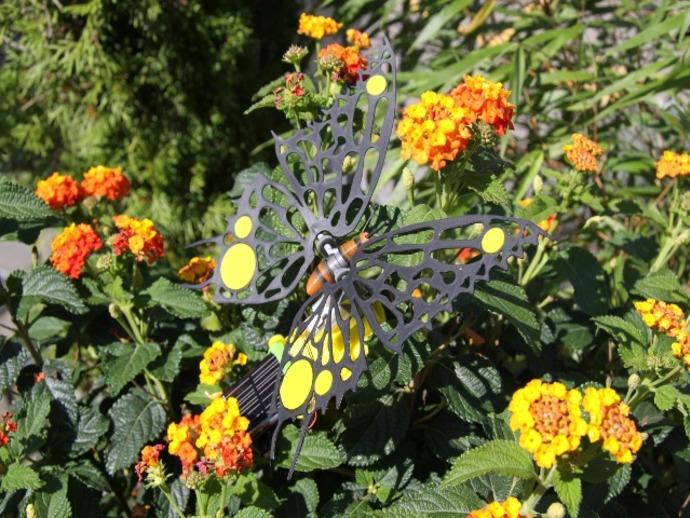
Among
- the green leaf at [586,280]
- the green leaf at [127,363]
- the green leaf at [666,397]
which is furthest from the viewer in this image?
the green leaf at [586,280]

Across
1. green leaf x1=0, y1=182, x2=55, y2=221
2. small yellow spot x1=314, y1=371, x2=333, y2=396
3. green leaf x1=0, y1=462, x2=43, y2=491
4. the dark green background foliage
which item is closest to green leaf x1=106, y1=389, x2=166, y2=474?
the dark green background foliage

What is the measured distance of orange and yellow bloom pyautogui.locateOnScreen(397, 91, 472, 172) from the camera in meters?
1.06

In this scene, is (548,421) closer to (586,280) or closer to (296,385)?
(296,385)

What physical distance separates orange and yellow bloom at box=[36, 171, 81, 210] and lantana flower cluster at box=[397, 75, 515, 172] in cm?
83

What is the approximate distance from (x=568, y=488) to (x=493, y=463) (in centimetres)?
10

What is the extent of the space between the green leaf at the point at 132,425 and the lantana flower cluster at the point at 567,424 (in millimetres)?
766

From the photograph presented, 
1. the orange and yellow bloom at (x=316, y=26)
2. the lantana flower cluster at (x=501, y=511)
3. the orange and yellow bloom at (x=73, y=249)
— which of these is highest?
the orange and yellow bloom at (x=316, y=26)

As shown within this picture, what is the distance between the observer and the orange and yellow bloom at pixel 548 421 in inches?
32.1

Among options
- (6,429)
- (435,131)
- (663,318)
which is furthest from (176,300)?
(663,318)

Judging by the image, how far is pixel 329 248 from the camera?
1.05 m

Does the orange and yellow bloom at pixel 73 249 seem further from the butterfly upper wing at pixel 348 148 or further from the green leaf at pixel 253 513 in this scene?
the green leaf at pixel 253 513

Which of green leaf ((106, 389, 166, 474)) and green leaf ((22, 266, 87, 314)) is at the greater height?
green leaf ((22, 266, 87, 314))

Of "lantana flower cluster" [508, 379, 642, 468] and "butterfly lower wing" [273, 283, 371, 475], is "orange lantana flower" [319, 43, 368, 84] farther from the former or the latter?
"lantana flower cluster" [508, 379, 642, 468]

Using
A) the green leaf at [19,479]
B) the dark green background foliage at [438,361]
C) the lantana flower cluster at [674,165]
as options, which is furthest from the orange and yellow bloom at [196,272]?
the lantana flower cluster at [674,165]
